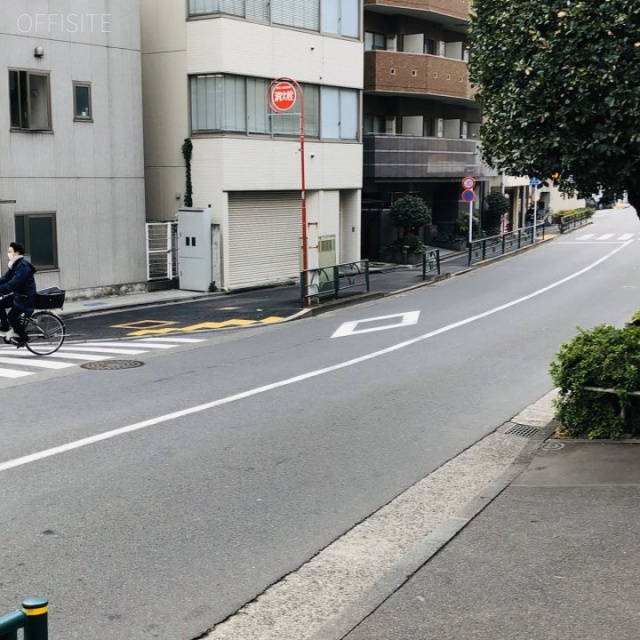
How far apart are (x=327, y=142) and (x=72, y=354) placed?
60.3ft

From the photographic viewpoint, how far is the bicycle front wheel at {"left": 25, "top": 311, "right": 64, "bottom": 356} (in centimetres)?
1698

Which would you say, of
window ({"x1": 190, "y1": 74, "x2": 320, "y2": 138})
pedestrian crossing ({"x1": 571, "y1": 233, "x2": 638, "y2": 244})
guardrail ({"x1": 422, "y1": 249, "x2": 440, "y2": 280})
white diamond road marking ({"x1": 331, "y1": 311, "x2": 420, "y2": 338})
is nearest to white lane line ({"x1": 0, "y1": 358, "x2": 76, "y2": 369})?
white diamond road marking ({"x1": 331, "y1": 311, "x2": 420, "y2": 338})

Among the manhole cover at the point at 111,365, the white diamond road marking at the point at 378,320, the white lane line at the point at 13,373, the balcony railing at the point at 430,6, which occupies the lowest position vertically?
the white diamond road marking at the point at 378,320

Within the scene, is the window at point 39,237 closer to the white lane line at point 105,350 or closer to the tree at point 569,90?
the white lane line at point 105,350

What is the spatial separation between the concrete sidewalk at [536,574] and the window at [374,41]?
35115mm

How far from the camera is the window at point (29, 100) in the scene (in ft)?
78.0

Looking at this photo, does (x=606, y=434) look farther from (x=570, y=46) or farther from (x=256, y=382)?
(x=256, y=382)

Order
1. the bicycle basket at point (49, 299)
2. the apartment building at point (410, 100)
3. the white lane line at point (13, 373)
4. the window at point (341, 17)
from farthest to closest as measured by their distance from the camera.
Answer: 1. the apartment building at point (410, 100)
2. the window at point (341, 17)
3. the bicycle basket at point (49, 299)
4. the white lane line at point (13, 373)

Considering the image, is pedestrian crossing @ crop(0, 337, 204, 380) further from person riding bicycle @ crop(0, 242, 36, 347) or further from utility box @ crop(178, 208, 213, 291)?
utility box @ crop(178, 208, 213, 291)

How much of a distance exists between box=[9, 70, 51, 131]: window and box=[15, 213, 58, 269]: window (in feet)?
7.80

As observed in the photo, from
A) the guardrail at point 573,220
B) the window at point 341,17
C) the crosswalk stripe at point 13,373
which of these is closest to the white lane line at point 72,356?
the crosswalk stripe at point 13,373

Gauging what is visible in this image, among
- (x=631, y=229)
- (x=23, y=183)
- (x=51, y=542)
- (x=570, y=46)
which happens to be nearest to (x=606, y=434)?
(x=570, y=46)

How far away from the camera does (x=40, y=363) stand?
15.9 meters

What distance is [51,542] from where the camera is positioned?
23.7ft
